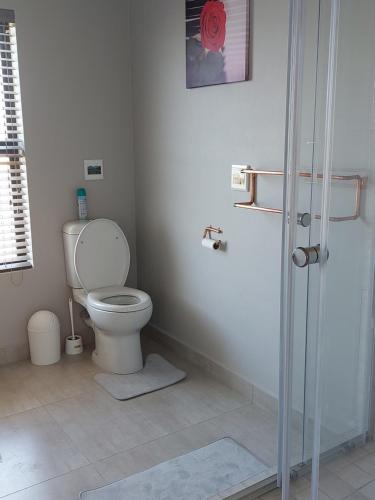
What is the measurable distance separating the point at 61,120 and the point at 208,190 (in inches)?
41.2

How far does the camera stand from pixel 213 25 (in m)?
2.56

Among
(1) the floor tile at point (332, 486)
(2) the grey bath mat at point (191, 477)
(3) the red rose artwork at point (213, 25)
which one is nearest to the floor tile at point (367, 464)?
(1) the floor tile at point (332, 486)

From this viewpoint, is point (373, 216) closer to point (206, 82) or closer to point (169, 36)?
point (206, 82)

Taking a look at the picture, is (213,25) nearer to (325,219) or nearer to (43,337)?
(325,219)

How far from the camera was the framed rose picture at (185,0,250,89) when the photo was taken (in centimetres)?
242

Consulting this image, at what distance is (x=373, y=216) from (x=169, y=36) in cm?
178

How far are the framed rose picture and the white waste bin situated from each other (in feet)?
5.37

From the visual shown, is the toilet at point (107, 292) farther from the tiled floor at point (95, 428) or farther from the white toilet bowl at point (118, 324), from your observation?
the tiled floor at point (95, 428)

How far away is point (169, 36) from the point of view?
9.60ft

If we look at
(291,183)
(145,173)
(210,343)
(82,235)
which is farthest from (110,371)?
(291,183)

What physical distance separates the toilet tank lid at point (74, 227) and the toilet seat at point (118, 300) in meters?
0.39

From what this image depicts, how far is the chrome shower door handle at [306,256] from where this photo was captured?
1413 millimetres

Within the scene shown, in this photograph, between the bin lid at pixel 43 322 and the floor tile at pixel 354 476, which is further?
the bin lid at pixel 43 322

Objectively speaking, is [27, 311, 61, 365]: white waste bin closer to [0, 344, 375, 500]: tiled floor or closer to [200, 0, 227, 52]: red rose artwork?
[0, 344, 375, 500]: tiled floor
